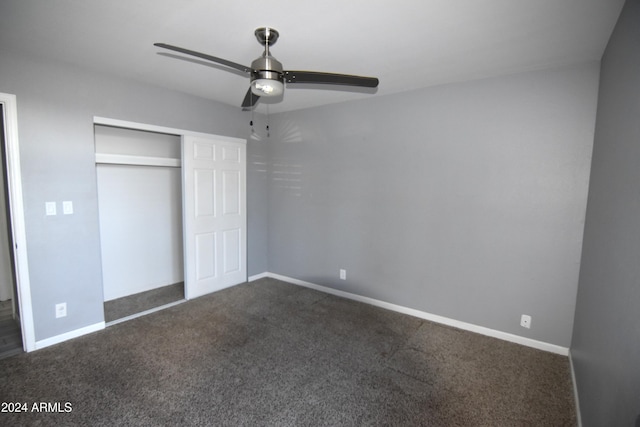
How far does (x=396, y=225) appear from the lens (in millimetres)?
3398

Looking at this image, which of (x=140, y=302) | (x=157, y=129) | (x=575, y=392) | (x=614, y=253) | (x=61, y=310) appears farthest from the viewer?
(x=140, y=302)

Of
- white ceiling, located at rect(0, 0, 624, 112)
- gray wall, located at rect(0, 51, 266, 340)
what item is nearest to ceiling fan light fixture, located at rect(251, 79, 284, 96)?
white ceiling, located at rect(0, 0, 624, 112)

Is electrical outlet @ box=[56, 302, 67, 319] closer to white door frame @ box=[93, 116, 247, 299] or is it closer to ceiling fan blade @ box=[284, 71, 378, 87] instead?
white door frame @ box=[93, 116, 247, 299]

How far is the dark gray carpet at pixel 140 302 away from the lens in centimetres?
332

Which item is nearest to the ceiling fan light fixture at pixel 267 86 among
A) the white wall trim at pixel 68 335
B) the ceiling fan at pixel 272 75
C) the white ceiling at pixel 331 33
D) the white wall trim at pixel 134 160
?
the ceiling fan at pixel 272 75

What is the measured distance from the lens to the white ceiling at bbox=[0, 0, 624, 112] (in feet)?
5.63

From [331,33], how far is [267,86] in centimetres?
61

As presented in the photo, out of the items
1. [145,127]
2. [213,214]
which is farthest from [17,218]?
[213,214]

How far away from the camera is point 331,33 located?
79.4 inches

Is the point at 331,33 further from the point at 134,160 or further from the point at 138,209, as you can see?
the point at 138,209

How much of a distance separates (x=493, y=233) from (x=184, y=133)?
11.5 feet

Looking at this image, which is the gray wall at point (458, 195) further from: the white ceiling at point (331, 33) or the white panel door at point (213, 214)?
the white panel door at point (213, 214)

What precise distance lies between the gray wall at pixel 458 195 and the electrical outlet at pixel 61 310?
2630mm

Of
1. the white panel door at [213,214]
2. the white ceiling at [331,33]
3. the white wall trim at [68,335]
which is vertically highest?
the white ceiling at [331,33]
